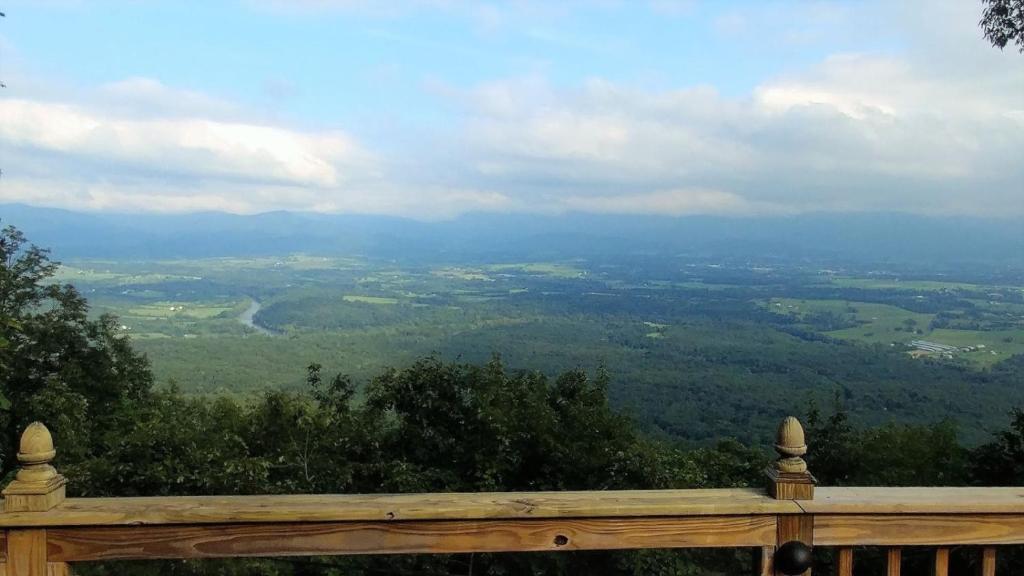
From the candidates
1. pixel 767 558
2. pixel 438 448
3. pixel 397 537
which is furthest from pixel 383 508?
pixel 438 448

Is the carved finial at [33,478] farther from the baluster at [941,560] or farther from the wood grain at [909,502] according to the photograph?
the baluster at [941,560]

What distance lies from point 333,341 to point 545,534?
5373 cm

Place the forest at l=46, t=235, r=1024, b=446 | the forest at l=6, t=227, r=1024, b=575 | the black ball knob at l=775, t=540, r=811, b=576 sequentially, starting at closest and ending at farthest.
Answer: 1. the black ball knob at l=775, t=540, r=811, b=576
2. the forest at l=6, t=227, r=1024, b=575
3. the forest at l=46, t=235, r=1024, b=446

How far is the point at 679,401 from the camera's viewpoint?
29234 mm

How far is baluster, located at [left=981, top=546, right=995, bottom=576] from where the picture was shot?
1.90m

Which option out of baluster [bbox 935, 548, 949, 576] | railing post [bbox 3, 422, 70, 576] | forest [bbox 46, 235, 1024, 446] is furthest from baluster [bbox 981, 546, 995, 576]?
forest [bbox 46, 235, 1024, 446]

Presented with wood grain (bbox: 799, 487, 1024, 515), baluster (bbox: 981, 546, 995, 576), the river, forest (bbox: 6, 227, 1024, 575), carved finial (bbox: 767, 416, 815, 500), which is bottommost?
the river

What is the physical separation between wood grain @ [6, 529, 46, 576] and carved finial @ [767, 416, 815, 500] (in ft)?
6.59

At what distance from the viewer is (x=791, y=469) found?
186 cm

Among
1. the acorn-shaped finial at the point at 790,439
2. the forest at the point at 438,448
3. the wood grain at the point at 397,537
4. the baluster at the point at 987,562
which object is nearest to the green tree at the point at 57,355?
the forest at the point at 438,448

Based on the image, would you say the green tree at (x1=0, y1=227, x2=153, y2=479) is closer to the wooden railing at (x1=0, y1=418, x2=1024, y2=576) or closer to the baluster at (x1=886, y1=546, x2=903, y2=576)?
the wooden railing at (x1=0, y1=418, x2=1024, y2=576)

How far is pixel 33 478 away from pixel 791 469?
2.05 m

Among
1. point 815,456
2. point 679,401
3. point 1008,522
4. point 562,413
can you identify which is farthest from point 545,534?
point 679,401

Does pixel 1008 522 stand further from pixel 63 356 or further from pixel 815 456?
pixel 63 356
